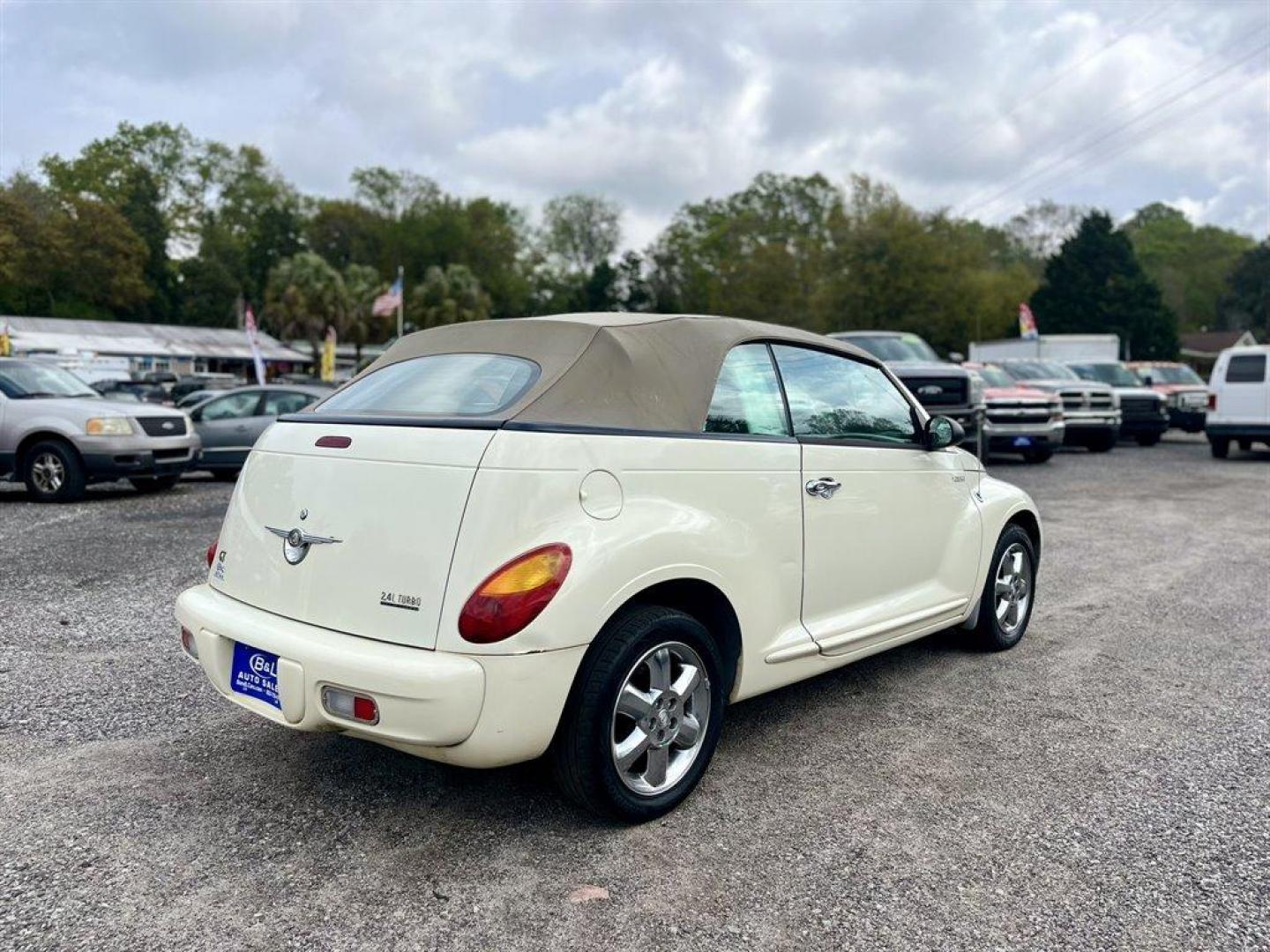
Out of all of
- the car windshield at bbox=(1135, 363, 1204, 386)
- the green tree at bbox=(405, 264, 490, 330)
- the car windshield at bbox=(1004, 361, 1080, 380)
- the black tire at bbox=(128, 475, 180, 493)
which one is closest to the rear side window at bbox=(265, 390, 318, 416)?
the black tire at bbox=(128, 475, 180, 493)

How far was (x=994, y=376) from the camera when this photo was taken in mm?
18266

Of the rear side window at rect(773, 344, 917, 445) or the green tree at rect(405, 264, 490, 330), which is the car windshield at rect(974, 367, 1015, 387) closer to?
the rear side window at rect(773, 344, 917, 445)

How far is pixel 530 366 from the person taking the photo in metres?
3.43

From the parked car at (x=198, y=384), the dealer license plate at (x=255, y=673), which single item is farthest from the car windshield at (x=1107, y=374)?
the parked car at (x=198, y=384)

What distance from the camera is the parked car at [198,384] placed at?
32075 mm

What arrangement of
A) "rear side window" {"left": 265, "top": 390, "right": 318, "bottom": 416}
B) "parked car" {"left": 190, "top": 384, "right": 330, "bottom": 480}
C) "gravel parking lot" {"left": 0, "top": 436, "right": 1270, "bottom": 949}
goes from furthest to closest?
1. "rear side window" {"left": 265, "top": 390, "right": 318, "bottom": 416}
2. "parked car" {"left": 190, "top": 384, "right": 330, "bottom": 480}
3. "gravel parking lot" {"left": 0, "top": 436, "right": 1270, "bottom": 949}

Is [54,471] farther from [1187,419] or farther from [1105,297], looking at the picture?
[1105,297]

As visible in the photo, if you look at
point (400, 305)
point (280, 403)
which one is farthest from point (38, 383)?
point (400, 305)

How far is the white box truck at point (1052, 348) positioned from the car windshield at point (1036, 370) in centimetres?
625

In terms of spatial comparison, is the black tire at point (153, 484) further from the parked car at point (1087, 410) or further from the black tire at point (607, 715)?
the parked car at point (1087, 410)

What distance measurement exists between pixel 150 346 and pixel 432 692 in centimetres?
6292

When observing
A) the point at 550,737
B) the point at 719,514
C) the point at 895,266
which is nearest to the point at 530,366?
the point at 719,514

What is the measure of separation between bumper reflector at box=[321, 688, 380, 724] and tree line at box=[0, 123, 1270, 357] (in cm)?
4164

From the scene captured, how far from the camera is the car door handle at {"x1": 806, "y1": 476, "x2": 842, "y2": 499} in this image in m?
Answer: 3.82
